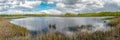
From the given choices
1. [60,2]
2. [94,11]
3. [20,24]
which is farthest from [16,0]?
[94,11]

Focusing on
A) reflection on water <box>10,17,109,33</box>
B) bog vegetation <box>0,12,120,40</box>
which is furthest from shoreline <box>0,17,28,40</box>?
reflection on water <box>10,17,109,33</box>

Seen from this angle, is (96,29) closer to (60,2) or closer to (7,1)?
(60,2)

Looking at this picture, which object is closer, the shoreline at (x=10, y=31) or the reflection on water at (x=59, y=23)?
the shoreline at (x=10, y=31)

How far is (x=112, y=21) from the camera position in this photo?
814cm

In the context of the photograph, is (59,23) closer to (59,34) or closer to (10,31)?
(59,34)

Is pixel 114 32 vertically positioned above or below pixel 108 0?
below

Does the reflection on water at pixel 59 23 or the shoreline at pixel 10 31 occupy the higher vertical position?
the reflection on water at pixel 59 23

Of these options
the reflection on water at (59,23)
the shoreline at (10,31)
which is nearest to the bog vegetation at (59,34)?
the shoreline at (10,31)

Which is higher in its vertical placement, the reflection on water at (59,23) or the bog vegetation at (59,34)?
the reflection on water at (59,23)

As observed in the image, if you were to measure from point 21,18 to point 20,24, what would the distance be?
0.21 m

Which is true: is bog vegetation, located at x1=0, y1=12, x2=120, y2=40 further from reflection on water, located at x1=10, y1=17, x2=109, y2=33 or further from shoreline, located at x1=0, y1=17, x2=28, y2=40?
reflection on water, located at x1=10, y1=17, x2=109, y2=33

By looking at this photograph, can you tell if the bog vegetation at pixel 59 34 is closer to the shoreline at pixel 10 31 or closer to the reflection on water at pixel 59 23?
the shoreline at pixel 10 31

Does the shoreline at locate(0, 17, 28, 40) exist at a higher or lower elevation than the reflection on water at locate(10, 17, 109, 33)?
lower

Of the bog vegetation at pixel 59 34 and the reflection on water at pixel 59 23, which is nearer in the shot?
the bog vegetation at pixel 59 34
